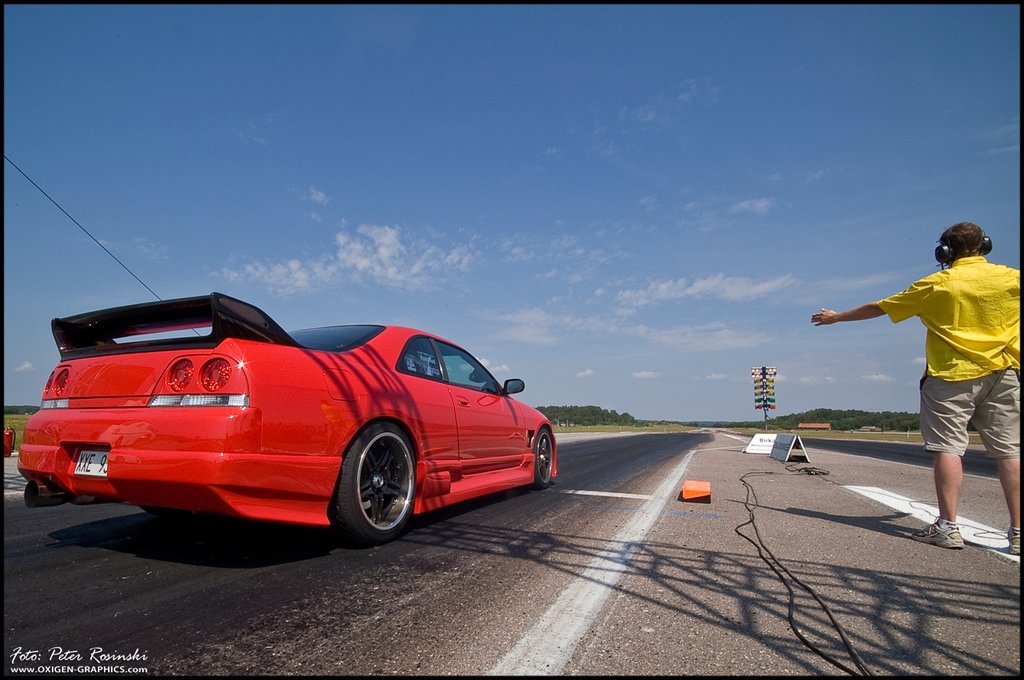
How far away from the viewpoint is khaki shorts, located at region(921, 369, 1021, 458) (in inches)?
121

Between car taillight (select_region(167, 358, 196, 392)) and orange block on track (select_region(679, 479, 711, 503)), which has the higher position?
car taillight (select_region(167, 358, 196, 392))

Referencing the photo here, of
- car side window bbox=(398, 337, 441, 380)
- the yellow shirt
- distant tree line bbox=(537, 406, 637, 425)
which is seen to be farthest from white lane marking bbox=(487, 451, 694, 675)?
distant tree line bbox=(537, 406, 637, 425)

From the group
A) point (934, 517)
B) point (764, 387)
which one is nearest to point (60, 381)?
point (934, 517)

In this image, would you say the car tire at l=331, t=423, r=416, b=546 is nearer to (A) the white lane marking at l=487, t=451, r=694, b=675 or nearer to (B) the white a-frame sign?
(A) the white lane marking at l=487, t=451, r=694, b=675

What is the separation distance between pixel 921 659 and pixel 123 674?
257 centimetres

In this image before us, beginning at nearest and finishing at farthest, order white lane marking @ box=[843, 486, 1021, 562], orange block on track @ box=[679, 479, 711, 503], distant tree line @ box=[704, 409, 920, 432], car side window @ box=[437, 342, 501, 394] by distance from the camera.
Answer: white lane marking @ box=[843, 486, 1021, 562] → car side window @ box=[437, 342, 501, 394] → orange block on track @ box=[679, 479, 711, 503] → distant tree line @ box=[704, 409, 920, 432]

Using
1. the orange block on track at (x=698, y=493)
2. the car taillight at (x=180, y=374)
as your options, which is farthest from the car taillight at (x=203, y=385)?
the orange block on track at (x=698, y=493)

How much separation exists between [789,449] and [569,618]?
8.56 metres

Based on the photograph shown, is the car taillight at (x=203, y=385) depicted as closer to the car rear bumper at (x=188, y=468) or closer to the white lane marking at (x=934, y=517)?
the car rear bumper at (x=188, y=468)

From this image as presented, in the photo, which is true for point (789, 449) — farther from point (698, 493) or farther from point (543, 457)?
point (543, 457)

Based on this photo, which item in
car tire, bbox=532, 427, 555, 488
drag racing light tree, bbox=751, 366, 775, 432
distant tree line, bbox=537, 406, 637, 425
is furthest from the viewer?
distant tree line, bbox=537, 406, 637, 425

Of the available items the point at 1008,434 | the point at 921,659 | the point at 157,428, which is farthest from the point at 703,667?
the point at 1008,434

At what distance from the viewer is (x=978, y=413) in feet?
10.5

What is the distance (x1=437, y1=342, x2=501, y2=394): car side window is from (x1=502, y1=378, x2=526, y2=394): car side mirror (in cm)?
15
